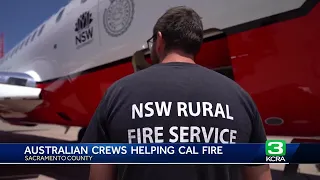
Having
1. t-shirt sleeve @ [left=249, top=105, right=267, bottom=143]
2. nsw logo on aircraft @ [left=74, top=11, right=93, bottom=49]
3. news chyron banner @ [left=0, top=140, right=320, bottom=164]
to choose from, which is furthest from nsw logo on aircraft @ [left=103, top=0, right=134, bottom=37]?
t-shirt sleeve @ [left=249, top=105, right=267, bottom=143]

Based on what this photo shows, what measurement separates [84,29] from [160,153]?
5049mm

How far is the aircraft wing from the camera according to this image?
728 centimetres

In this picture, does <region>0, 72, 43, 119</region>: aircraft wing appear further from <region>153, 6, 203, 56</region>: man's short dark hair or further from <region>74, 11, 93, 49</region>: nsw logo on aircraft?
<region>153, 6, 203, 56</region>: man's short dark hair

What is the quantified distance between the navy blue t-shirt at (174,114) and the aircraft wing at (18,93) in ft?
21.1

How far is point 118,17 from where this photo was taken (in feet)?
16.6

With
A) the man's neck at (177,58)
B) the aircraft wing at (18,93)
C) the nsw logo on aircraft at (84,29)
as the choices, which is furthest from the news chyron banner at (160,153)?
the aircraft wing at (18,93)

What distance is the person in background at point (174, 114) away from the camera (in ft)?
4.25

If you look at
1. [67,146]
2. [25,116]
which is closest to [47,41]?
[25,116]

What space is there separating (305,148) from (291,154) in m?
0.09

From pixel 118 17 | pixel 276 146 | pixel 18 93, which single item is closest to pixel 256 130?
pixel 276 146

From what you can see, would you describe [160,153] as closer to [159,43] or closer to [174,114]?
[174,114]

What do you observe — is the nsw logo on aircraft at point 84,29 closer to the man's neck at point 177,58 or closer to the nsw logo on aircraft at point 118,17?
the nsw logo on aircraft at point 118,17

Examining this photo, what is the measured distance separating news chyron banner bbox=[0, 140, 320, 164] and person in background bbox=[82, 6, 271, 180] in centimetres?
3

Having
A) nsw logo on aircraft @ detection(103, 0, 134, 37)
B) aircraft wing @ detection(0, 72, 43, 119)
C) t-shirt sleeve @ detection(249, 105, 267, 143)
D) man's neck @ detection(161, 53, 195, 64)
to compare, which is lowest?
t-shirt sleeve @ detection(249, 105, 267, 143)
